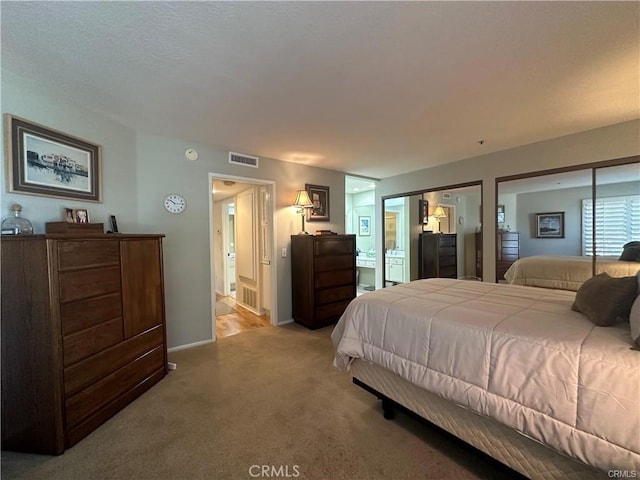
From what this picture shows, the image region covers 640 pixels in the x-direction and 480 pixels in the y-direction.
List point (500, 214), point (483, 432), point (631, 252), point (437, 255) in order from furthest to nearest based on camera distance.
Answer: point (437, 255)
point (500, 214)
point (631, 252)
point (483, 432)

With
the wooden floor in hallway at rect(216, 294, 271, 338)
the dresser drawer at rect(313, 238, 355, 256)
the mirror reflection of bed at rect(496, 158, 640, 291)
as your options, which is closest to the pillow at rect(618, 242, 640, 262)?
the mirror reflection of bed at rect(496, 158, 640, 291)

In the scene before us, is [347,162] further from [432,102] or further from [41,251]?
[41,251]

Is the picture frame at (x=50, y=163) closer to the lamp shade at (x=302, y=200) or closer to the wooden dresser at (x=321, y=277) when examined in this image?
the lamp shade at (x=302, y=200)

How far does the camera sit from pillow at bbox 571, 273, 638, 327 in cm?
123

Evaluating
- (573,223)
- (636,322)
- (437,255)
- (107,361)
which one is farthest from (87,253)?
(573,223)

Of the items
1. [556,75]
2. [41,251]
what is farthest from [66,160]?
[556,75]

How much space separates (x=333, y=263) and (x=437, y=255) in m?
2.01

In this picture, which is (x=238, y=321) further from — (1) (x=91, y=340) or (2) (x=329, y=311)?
(1) (x=91, y=340)

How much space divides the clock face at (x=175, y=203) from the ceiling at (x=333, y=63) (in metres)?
0.72

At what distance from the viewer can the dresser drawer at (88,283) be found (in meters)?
1.61

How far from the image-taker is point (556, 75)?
71.7 inches

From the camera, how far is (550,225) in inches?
129

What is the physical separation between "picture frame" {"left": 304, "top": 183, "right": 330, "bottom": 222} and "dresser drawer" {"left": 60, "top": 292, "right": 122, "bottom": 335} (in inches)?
108

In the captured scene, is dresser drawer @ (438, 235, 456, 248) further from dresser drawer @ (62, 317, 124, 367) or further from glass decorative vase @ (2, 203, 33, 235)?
glass decorative vase @ (2, 203, 33, 235)
